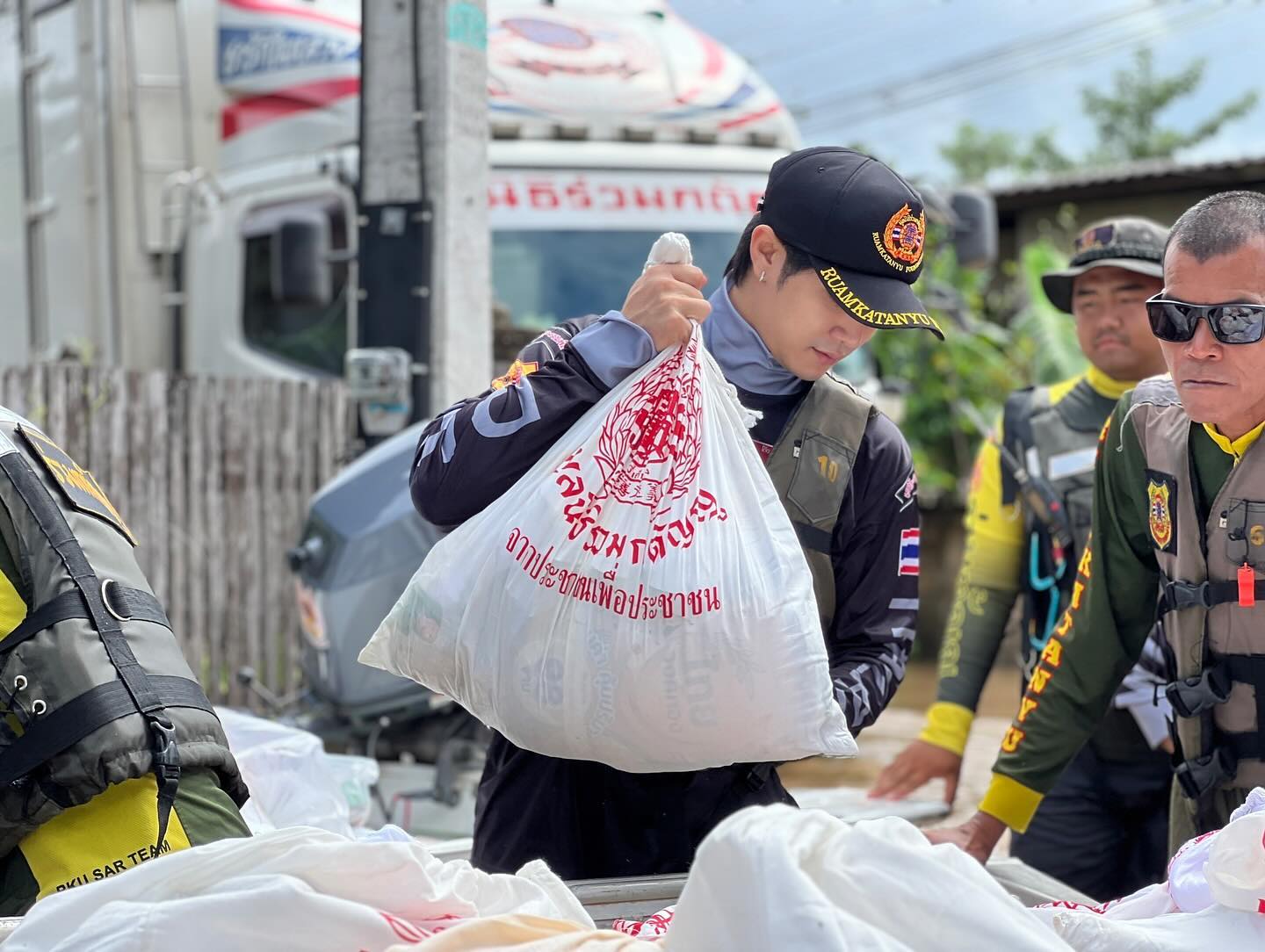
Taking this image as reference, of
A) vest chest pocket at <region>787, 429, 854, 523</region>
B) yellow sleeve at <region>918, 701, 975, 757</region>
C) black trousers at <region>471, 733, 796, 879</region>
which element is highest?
vest chest pocket at <region>787, 429, 854, 523</region>

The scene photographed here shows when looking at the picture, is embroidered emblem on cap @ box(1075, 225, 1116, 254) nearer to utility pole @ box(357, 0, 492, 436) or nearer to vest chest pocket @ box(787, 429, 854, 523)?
vest chest pocket @ box(787, 429, 854, 523)

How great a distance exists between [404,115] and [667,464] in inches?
144

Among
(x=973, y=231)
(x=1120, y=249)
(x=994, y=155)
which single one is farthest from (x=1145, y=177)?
(x=994, y=155)

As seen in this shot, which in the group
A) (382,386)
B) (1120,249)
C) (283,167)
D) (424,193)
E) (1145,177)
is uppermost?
(1145,177)

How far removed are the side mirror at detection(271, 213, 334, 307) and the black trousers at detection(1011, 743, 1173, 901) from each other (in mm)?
4323

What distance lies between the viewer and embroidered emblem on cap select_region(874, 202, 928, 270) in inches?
91.4

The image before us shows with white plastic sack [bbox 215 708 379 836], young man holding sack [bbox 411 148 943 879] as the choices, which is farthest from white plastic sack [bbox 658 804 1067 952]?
white plastic sack [bbox 215 708 379 836]

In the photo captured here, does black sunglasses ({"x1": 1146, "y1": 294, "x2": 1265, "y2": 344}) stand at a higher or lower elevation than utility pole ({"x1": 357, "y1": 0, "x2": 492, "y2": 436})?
lower

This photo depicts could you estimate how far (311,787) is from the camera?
315 centimetres

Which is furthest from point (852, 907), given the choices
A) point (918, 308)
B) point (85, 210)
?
point (85, 210)

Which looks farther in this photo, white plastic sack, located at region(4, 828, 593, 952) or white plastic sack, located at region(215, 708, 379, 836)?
white plastic sack, located at region(215, 708, 379, 836)

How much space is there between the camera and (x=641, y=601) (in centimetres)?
208

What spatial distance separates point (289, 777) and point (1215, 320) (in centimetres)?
193

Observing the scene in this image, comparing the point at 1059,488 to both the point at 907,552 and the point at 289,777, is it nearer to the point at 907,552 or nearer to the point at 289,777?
the point at 907,552
